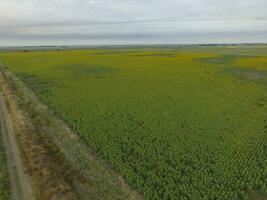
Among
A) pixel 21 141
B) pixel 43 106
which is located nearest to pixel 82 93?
pixel 43 106

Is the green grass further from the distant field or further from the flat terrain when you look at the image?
the distant field

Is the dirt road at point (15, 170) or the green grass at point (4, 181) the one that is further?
the dirt road at point (15, 170)

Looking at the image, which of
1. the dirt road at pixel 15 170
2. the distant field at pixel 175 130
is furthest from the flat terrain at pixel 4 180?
the distant field at pixel 175 130

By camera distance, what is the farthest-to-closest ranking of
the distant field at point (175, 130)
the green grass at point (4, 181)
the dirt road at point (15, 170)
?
the distant field at point (175, 130) < the dirt road at point (15, 170) < the green grass at point (4, 181)

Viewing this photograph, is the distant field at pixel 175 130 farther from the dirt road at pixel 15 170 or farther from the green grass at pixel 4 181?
the green grass at pixel 4 181

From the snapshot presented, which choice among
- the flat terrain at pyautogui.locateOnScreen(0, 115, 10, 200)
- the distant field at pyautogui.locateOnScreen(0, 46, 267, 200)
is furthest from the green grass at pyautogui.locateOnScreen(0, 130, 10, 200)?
the distant field at pyautogui.locateOnScreen(0, 46, 267, 200)

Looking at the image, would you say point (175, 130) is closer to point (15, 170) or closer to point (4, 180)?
point (15, 170)
